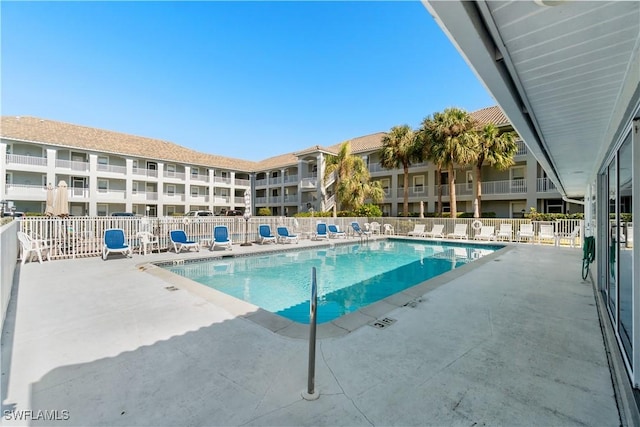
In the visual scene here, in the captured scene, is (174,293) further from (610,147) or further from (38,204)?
(38,204)

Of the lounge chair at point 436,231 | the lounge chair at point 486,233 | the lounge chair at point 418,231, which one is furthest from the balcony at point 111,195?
the lounge chair at point 486,233

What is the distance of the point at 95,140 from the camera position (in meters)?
26.9

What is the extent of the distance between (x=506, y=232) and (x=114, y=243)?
64.3ft

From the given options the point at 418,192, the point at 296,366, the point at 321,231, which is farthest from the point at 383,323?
the point at 418,192

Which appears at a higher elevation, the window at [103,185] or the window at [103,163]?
the window at [103,163]

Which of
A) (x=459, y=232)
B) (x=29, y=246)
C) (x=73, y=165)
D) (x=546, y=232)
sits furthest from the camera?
(x=73, y=165)

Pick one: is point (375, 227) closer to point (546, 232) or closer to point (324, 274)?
point (546, 232)

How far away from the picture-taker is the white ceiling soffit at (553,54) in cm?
181

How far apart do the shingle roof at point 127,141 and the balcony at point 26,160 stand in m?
1.46

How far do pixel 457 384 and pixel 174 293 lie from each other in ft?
16.8

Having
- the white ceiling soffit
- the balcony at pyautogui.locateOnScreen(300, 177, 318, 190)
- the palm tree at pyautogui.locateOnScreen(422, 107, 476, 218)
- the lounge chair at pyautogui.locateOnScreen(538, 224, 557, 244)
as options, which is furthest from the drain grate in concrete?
the balcony at pyautogui.locateOnScreen(300, 177, 318, 190)

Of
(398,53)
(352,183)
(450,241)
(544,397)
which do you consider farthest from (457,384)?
(352,183)

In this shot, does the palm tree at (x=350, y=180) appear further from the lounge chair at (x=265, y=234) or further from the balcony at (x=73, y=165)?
the balcony at (x=73, y=165)

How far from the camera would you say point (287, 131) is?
84.8 ft
